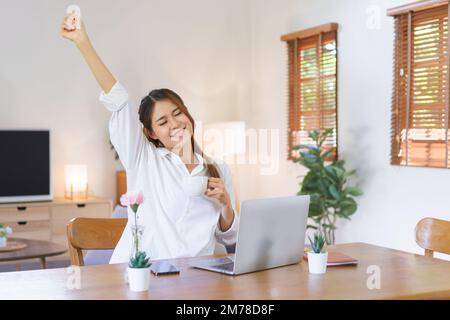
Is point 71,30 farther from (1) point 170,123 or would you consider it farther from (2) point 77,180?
(2) point 77,180

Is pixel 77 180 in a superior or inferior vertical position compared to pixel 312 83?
inferior

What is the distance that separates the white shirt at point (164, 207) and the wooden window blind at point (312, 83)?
11.1 feet

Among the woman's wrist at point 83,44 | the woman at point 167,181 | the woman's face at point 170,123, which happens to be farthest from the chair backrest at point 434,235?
the woman's wrist at point 83,44

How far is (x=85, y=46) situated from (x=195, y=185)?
58 cm

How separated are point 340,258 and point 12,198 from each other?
430cm

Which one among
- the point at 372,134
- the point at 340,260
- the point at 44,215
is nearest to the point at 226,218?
the point at 340,260

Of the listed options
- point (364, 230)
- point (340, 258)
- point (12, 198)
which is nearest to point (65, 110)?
point (12, 198)

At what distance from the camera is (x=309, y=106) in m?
6.02

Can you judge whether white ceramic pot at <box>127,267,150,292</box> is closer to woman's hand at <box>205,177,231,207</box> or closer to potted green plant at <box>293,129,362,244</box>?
woman's hand at <box>205,177,231,207</box>

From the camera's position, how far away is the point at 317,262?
6.61 feet

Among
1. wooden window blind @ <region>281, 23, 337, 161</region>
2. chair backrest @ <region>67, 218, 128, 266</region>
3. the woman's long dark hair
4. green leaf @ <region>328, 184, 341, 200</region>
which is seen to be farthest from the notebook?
wooden window blind @ <region>281, 23, 337, 161</region>

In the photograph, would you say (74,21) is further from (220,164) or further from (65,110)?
(65,110)

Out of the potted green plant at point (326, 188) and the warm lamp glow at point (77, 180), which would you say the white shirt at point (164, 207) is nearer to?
the potted green plant at point (326, 188)

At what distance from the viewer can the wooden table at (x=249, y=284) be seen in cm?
172
